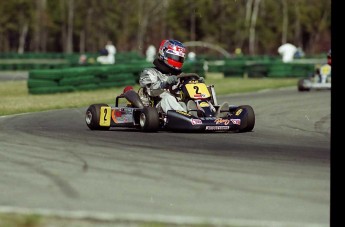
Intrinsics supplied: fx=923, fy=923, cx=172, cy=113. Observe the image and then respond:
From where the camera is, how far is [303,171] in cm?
819

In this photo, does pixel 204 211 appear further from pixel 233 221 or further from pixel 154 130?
pixel 154 130

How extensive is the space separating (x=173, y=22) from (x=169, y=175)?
88914 millimetres

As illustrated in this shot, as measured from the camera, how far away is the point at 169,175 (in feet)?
25.9

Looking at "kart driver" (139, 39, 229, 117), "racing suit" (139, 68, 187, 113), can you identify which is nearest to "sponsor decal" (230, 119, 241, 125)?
"kart driver" (139, 39, 229, 117)

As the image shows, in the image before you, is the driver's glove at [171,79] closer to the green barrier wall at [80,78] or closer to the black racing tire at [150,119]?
the black racing tire at [150,119]

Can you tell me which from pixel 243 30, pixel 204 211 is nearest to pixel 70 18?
pixel 243 30

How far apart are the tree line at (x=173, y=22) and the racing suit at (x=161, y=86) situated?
77568 mm

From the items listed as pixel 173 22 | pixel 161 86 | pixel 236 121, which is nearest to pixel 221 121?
pixel 236 121

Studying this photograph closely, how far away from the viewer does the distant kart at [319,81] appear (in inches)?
985

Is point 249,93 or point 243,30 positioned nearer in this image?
point 249,93

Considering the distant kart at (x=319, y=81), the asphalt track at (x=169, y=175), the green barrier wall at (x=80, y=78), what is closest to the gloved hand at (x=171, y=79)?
the asphalt track at (x=169, y=175)

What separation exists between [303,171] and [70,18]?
84.8 metres

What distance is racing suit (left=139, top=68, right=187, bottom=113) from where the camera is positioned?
488 inches
